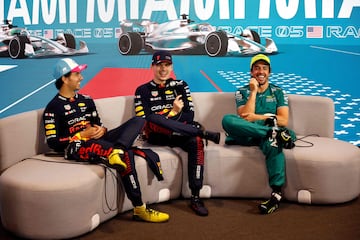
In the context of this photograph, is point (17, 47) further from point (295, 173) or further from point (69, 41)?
point (295, 173)

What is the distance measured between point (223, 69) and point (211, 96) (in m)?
1.11

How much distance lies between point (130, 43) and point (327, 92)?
2.11 metres

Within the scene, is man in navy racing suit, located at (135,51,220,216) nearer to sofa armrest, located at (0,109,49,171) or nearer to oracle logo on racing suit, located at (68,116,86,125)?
oracle logo on racing suit, located at (68,116,86,125)

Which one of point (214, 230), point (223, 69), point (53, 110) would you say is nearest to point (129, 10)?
point (223, 69)

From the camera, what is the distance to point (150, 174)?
381cm

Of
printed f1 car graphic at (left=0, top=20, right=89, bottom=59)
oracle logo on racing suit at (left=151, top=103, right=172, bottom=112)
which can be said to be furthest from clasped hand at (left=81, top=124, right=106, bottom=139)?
printed f1 car graphic at (left=0, top=20, right=89, bottom=59)

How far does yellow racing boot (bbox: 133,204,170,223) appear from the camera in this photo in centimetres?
355

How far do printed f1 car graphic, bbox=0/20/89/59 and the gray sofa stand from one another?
157 cm

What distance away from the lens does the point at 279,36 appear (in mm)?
5633

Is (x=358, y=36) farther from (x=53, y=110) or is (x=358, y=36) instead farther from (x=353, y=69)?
(x=53, y=110)

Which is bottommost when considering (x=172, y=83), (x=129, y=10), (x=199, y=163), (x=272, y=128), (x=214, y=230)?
(x=214, y=230)

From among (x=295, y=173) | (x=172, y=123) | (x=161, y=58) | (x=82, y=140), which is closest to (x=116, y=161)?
(x=82, y=140)

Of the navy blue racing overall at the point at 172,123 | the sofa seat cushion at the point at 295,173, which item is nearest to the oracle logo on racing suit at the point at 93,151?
the navy blue racing overall at the point at 172,123

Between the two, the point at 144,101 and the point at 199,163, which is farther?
the point at 144,101
